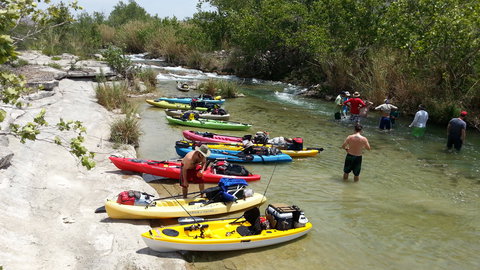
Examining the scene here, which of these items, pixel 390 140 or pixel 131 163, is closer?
pixel 131 163

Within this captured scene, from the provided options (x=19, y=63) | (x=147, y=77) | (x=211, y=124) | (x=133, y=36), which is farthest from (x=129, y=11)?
(x=211, y=124)

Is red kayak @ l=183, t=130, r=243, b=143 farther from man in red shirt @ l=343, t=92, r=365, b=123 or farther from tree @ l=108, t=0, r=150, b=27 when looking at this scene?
tree @ l=108, t=0, r=150, b=27

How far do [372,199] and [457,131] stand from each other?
5683 mm

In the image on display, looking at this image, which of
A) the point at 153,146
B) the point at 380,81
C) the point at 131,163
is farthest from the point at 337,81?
the point at 131,163

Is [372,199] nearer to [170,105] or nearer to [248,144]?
[248,144]

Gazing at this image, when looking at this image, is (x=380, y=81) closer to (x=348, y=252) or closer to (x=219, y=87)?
(x=219, y=87)

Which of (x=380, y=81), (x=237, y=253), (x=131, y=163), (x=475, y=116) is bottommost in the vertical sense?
(x=237, y=253)

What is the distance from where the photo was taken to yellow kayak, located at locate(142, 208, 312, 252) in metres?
6.02

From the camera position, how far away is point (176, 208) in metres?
7.36

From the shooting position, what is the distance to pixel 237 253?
644 cm

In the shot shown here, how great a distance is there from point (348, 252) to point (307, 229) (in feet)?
2.70

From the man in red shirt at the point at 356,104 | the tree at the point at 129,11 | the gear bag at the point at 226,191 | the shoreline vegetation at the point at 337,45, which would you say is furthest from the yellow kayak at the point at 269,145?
the tree at the point at 129,11

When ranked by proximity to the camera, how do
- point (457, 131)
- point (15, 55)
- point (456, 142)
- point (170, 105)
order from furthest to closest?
point (170, 105), point (456, 142), point (457, 131), point (15, 55)

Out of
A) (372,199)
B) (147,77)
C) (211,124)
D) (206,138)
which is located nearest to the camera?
(372,199)
